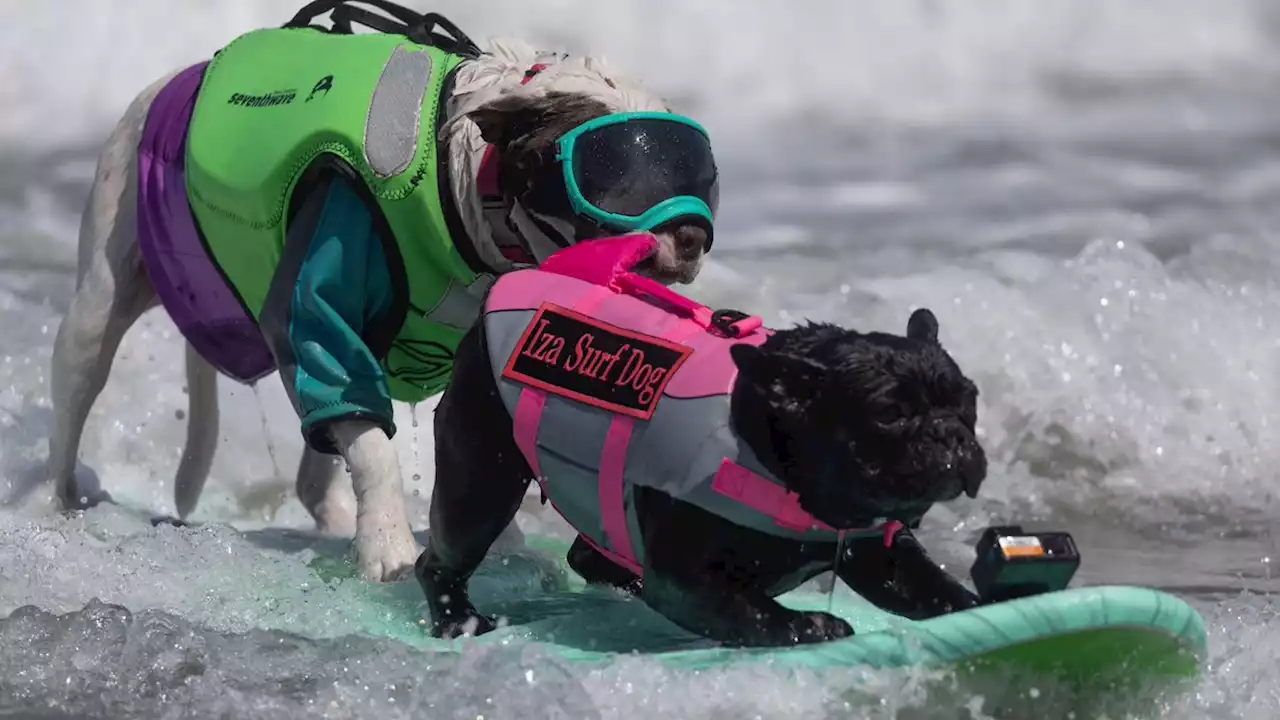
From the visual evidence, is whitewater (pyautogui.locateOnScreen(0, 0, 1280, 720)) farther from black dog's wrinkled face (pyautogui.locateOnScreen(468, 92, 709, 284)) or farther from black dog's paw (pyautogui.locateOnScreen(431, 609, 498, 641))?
black dog's wrinkled face (pyautogui.locateOnScreen(468, 92, 709, 284))

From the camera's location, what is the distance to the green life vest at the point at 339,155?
4094 mm

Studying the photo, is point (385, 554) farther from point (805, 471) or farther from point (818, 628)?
point (805, 471)

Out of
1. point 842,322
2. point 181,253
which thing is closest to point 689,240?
point 181,253

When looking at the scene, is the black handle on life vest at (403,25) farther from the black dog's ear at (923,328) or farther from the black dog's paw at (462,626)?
the black dog's ear at (923,328)

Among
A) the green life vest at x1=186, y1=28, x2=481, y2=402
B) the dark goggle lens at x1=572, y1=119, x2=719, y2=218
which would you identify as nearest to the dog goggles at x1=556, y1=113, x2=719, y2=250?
the dark goggle lens at x1=572, y1=119, x2=719, y2=218

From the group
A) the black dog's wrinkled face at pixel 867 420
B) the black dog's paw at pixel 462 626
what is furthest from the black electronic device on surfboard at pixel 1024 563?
the black dog's paw at pixel 462 626

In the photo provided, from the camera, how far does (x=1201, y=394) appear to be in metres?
6.41

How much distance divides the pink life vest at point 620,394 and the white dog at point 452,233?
0.28 m

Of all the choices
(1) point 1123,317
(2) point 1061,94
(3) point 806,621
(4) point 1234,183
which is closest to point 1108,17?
(2) point 1061,94

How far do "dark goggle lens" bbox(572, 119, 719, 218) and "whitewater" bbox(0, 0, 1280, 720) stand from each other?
0.96 metres

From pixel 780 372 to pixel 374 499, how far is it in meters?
1.61

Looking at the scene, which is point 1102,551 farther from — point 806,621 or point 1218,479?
point 806,621

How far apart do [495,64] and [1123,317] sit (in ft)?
11.8

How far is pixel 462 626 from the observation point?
3574 millimetres
